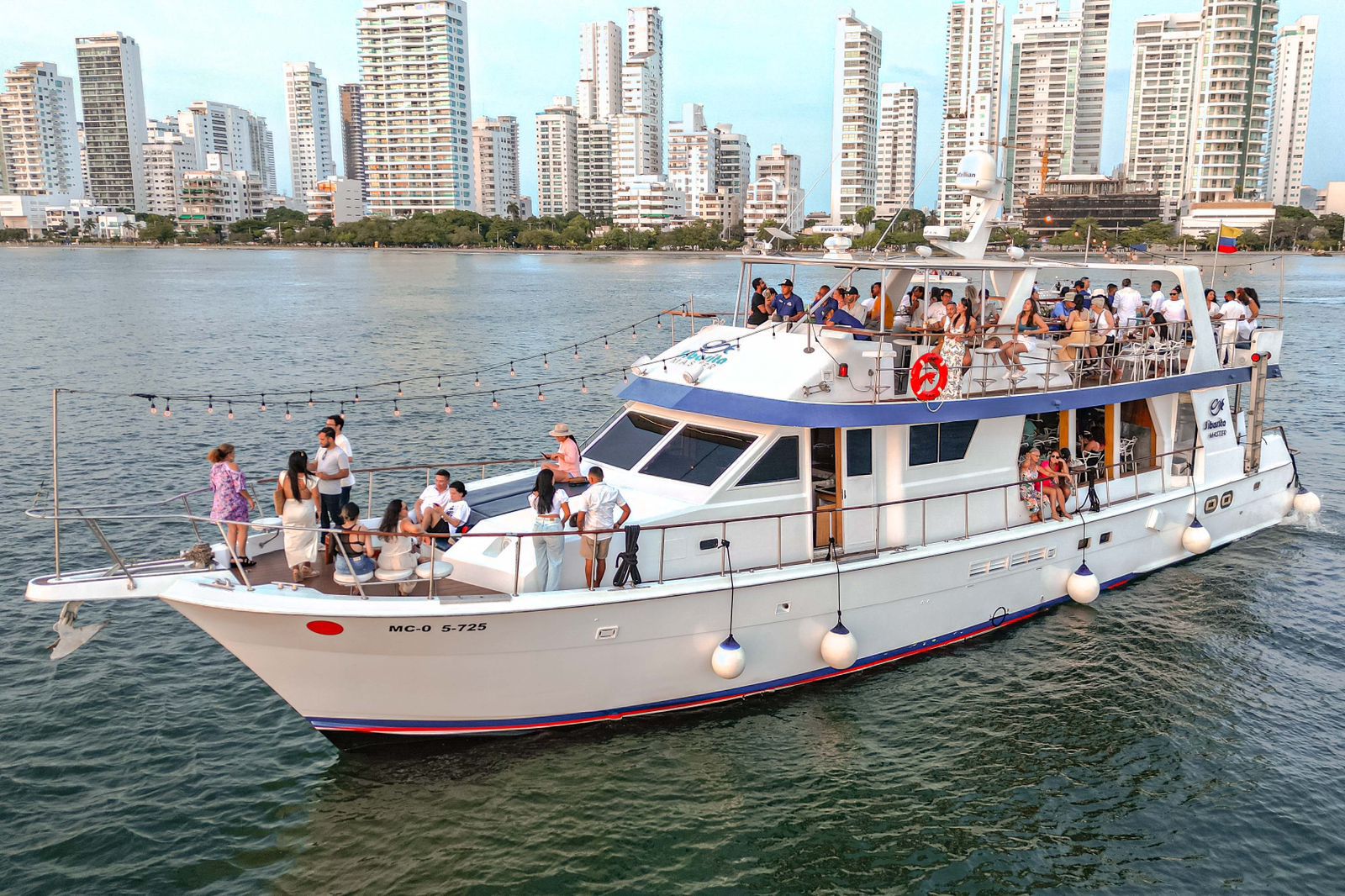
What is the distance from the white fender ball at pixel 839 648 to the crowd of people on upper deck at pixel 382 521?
8.41ft

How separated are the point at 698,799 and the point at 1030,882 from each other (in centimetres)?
304

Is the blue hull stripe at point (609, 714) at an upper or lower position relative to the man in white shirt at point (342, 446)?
lower

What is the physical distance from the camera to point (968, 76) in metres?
190

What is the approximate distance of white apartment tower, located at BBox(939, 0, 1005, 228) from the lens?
178 m

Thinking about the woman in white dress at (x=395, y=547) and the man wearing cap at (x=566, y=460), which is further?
the man wearing cap at (x=566, y=460)

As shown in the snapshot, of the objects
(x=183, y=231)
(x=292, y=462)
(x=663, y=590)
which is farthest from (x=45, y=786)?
(x=183, y=231)

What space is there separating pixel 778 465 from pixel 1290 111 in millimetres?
227739

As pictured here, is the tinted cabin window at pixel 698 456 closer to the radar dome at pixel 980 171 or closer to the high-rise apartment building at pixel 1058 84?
the radar dome at pixel 980 171

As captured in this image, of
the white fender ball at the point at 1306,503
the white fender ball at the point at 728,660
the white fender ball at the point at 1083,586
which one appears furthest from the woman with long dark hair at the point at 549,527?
the white fender ball at the point at 1306,503

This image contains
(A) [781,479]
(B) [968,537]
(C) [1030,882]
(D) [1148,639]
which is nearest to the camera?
(C) [1030,882]

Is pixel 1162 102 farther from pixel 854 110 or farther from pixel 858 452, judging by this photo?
pixel 858 452

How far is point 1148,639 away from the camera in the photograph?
525 inches

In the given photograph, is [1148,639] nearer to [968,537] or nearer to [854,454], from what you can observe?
[968,537]

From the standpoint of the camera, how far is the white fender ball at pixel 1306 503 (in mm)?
17016
